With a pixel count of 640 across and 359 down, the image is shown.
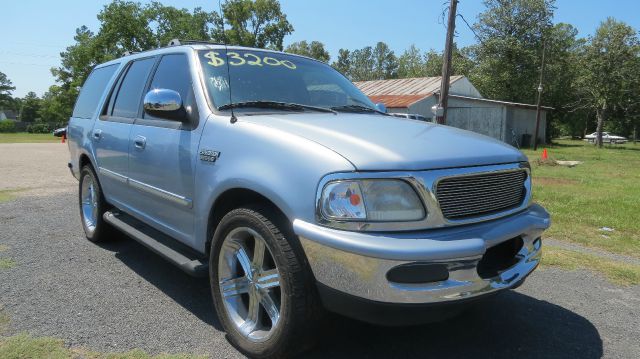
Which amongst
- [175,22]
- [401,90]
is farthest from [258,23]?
[401,90]

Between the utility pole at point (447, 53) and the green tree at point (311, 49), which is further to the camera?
the green tree at point (311, 49)

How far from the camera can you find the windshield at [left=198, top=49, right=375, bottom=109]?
3.36m

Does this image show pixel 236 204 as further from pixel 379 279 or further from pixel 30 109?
pixel 30 109

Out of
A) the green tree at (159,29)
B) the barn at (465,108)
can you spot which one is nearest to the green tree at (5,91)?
the green tree at (159,29)

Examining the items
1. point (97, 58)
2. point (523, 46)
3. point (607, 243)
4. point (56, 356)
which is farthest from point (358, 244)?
point (97, 58)

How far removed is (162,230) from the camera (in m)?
3.66

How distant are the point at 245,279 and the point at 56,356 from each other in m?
1.15

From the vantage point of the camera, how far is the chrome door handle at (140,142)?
366cm

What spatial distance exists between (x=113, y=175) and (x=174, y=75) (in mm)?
1247

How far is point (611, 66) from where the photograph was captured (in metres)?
36.0

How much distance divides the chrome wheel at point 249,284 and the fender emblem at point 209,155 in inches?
18.5

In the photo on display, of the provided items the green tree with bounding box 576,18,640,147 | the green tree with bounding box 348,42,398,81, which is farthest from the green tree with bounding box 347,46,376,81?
the green tree with bounding box 576,18,640,147

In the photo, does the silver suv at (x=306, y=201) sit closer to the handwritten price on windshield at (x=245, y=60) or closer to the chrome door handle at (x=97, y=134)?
the handwritten price on windshield at (x=245, y=60)

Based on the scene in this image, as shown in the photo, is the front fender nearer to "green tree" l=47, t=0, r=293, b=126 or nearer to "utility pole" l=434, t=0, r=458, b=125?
"utility pole" l=434, t=0, r=458, b=125
